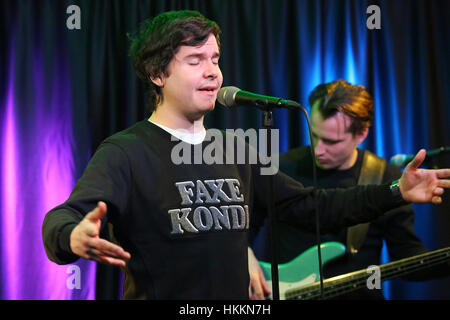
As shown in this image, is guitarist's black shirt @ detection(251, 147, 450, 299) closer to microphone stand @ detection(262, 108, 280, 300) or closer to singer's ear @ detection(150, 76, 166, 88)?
microphone stand @ detection(262, 108, 280, 300)

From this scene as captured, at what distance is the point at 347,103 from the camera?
2643mm

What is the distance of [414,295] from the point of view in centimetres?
330

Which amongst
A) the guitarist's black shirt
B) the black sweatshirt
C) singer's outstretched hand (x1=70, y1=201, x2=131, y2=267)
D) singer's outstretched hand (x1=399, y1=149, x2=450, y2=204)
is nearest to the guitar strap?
the guitarist's black shirt

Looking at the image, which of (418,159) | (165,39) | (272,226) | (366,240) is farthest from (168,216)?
(366,240)

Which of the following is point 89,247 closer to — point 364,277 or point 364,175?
point 364,277

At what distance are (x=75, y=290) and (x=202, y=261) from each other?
176 centimetres

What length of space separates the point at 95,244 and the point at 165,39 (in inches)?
32.1

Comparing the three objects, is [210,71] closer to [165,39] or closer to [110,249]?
[165,39]

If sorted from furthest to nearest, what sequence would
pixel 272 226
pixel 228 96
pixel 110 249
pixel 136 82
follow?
pixel 136 82, pixel 228 96, pixel 272 226, pixel 110 249

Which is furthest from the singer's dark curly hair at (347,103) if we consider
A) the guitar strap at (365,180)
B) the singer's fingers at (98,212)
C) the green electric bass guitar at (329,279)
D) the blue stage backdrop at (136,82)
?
the singer's fingers at (98,212)

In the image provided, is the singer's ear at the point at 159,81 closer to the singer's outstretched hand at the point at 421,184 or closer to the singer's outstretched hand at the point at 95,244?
the singer's outstretched hand at the point at 95,244

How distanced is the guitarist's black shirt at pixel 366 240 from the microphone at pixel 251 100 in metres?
1.05

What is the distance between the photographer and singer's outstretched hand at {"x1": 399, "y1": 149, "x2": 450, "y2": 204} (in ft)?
5.62

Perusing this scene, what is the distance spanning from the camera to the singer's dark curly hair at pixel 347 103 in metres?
2.63
